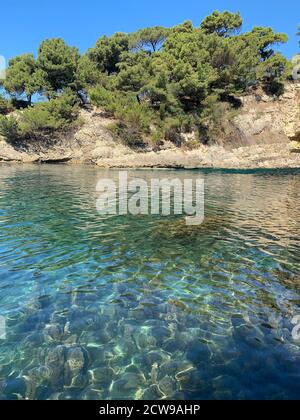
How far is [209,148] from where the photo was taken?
4325 centimetres

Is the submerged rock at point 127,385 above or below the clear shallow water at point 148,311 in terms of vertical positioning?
below

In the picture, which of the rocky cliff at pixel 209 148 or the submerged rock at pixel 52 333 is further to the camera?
the rocky cliff at pixel 209 148

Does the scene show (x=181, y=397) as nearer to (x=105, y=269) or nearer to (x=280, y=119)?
(x=105, y=269)

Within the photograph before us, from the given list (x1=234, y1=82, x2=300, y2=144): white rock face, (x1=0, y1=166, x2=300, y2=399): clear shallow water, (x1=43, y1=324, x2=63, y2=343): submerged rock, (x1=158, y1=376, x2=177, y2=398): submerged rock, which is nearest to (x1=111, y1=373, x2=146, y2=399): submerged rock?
(x1=0, y1=166, x2=300, y2=399): clear shallow water

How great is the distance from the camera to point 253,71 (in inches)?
1886

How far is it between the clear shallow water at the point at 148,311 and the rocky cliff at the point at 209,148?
91.3ft

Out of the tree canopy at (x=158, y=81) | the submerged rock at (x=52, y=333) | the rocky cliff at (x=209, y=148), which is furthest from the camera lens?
the tree canopy at (x=158, y=81)

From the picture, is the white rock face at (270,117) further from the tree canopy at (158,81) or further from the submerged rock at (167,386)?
the submerged rock at (167,386)

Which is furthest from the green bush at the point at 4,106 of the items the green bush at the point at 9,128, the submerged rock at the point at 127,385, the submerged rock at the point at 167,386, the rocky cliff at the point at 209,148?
the submerged rock at the point at 167,386

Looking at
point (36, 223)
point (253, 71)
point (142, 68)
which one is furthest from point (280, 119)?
point (36, 223)

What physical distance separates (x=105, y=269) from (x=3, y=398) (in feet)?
13.1

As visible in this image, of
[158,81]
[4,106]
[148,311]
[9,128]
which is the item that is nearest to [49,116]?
[9,128]

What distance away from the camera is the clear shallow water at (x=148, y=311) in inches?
166

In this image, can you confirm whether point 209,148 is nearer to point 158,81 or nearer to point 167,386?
point 158,81
